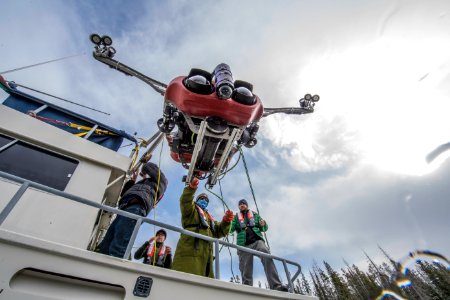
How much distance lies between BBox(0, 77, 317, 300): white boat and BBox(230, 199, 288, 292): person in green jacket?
45 centimetres

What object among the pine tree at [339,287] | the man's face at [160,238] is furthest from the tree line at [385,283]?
the man's face at [160,238]

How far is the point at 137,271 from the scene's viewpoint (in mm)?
1951

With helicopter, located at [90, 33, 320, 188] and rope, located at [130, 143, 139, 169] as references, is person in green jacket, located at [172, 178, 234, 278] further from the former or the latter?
rope, located at [130, 143, 139, 169]

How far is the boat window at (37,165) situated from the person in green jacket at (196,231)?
2030mm

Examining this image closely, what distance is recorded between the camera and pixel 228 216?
375 centimetres

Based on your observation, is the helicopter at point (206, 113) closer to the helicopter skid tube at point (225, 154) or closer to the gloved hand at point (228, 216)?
the helicopter skid tube at point (225, 154)

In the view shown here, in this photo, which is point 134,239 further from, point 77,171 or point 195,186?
point 77,171

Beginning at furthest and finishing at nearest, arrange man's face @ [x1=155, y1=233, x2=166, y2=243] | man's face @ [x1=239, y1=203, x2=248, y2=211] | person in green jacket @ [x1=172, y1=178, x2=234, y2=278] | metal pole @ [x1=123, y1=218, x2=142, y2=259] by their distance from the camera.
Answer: man's face @ [x1=155, y1=233, x2=166, y2=243] < man's face @ [x1=239, y1=203, x2=248, y2=211] < person in green jacket @ [x1=172, y1=178, x2=234, y2=278] < metal pole @ [x1=123, y1=218, x2=142, y2=259]

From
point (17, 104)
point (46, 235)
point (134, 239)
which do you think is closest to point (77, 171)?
point (46, 235)

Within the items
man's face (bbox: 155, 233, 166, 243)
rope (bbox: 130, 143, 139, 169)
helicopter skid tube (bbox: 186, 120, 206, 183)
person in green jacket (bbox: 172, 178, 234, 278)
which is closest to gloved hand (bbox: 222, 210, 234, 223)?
person in green jacket (bbox: 172, 178, 234, 278)

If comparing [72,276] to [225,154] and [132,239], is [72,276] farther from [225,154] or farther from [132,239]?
[225,154]

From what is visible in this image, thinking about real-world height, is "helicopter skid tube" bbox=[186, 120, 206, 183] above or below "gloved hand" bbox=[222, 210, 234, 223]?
above

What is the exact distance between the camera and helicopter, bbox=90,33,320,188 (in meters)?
3.23

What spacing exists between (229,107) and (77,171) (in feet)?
9.38
